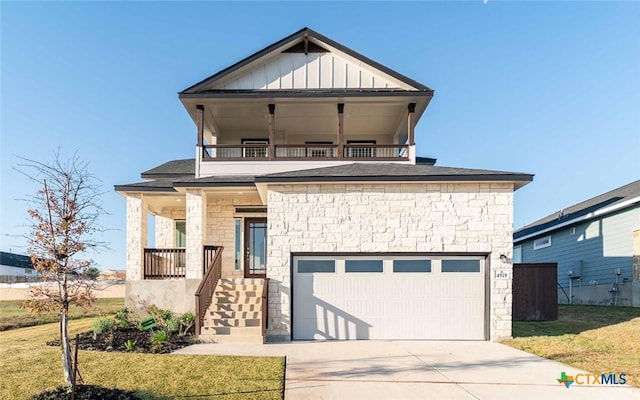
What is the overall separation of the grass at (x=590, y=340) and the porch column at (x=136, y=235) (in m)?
11.0

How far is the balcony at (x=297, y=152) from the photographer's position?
47.8 ft

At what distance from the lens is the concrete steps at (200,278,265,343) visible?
10742 millimetres

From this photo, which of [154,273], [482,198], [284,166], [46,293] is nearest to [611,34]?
[482,198]

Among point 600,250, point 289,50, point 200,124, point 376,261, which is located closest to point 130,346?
point 376,261

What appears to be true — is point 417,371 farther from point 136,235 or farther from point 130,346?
point 136,235

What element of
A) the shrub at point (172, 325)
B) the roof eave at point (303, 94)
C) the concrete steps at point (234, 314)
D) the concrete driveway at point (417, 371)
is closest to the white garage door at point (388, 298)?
the concrete driveway at point (417, 371)

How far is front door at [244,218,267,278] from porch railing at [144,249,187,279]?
221 centimetres

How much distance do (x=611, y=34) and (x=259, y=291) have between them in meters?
15.5

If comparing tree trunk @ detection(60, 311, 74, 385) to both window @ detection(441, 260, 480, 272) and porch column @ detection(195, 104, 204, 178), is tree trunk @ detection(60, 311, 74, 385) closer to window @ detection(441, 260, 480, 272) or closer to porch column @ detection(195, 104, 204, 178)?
window @ detection(441, 260, 480, 272)

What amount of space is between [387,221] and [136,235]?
8.18 meters

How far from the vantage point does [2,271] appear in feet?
150

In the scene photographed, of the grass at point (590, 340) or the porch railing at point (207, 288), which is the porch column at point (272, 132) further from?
the grass at point (590, 340)

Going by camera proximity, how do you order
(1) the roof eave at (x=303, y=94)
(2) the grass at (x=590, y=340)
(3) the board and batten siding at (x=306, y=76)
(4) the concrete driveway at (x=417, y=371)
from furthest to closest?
1. (3) the board and batten siding at (x=306, y=76)
2. (1) the roof eave at (x=303, y=94)
3. (2) the grass at (x=590, y=340)
4. (4) the concrete driveway at (x=417, y=371)

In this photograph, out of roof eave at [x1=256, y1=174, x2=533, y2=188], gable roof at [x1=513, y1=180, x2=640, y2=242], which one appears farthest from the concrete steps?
gable roof at [x1=513, y1=180, x2=640, y2=242]
